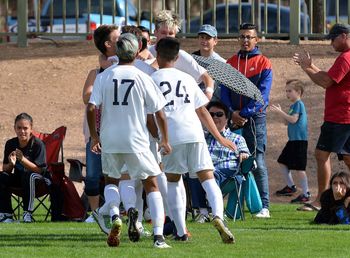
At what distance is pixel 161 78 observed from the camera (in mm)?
11578

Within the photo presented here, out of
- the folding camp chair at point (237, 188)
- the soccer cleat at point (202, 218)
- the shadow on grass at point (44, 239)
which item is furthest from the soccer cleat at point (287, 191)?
the shadow on grass at point (44, 239)

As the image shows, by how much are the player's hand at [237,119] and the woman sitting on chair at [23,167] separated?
7.34ft

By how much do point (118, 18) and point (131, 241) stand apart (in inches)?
636

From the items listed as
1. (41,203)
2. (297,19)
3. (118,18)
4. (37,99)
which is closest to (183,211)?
(41,203)

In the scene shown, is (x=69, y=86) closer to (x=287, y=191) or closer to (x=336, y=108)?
(x=287, y=191)

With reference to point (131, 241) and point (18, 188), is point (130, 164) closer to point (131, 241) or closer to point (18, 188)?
point (131, 241)

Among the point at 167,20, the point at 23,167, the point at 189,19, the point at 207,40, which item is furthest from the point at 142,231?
the point at 189,19

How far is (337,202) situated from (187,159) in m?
2.57

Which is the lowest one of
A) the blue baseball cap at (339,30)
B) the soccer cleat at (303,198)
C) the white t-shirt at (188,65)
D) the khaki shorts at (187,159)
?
the soccer cleat at (303,198)

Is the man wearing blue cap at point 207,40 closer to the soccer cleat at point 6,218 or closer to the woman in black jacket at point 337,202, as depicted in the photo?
the woman in black jacket at point 337,202

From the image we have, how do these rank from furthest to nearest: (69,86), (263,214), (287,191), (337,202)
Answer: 1. (69,86)
2. (287,191)
3. (263,214)
4. (337,202)

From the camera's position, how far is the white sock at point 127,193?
1162 cm

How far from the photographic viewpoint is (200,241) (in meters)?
11.8

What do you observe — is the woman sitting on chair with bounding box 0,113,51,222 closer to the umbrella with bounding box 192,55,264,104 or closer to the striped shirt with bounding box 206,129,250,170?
the striped shirt with bounding box 206,129,250,170
